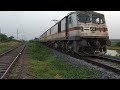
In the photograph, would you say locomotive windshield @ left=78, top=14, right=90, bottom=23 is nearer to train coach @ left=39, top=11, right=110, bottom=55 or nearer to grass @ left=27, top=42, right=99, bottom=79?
train coach @ left=39, top=11, right=110, bottom=55

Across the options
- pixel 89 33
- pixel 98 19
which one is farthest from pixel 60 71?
pixel 98 19

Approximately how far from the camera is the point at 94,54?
19312mm

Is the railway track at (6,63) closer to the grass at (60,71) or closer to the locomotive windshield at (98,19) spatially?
the grass at (60,71)

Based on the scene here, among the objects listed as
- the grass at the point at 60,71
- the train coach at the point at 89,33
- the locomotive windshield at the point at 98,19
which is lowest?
the grass at the point at 60,71

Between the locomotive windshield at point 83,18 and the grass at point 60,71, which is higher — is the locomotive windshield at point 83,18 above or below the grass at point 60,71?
above

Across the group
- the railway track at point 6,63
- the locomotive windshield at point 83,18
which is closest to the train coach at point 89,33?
the locomotive windshield at point 83,18

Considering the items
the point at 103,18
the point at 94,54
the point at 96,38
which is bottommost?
the point at 94,54
